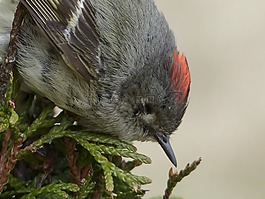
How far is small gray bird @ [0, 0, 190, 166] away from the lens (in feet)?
6.52

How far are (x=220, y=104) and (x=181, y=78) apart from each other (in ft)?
11.2

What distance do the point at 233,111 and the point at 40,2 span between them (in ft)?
11.4

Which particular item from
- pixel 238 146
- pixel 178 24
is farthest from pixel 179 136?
pixel 178 24

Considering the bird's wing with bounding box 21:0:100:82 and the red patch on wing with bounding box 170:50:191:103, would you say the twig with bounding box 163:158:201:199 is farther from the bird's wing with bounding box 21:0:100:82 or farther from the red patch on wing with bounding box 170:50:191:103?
the bird's wing with bounding box 21:0:100:82

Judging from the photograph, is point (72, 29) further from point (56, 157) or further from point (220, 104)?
point (220, 104)

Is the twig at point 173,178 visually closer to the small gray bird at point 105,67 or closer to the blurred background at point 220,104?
the small gray bird at point 105,67

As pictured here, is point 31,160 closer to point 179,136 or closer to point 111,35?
point 111,35

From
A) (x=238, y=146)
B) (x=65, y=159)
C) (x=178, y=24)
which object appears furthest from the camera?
(x=178, y=24)

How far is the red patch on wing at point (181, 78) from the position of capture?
1957 millimetres

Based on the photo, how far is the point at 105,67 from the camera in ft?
6.71

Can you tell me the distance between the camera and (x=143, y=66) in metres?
2.09

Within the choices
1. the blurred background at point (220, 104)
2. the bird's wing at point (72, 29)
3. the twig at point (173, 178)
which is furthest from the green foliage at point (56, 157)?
the blurred background at point (220, 104)

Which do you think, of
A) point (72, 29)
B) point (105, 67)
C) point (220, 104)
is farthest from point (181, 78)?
point (220, 104)

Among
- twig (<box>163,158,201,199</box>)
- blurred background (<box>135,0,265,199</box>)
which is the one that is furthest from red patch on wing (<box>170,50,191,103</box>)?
blurred background (<box>135,0,265,199</box>)
